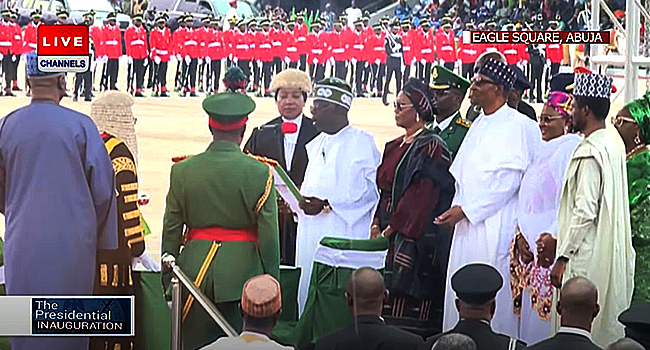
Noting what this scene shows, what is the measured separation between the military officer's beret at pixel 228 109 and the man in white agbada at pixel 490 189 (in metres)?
0.75

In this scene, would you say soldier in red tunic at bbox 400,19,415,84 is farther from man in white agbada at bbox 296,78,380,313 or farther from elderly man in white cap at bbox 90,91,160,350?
elderly man in white cap at bbox 90,91,160,350

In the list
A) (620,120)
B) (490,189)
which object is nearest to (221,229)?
(490,189)

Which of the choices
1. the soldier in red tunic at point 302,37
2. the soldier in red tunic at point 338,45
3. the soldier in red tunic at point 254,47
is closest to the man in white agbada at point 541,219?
the soldier in red tunic at point 338,45

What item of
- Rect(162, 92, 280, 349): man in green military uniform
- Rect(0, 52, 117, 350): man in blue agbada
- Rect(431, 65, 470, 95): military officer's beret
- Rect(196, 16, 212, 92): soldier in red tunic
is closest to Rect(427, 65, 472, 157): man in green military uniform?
Rect(431, 65, 470, 95): military officer's beret

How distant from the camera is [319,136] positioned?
12.3ft

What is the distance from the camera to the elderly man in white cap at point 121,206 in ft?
11.7

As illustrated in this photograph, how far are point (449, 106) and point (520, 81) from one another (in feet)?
0.83

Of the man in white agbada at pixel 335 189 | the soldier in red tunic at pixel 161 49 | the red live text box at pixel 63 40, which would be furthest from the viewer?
the man in white agbada at pixel 335 189

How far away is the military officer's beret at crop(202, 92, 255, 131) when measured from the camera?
11.8 feet

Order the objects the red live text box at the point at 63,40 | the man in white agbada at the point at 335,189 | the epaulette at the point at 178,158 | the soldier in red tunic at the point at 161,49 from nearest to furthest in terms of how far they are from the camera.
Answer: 1. the red live text box at the point at 63,40
2. the soldier in red tunic at the point at 161,49
3. the epaulette at the point at 178,158
4. the man in white agbada at the point at 335,189

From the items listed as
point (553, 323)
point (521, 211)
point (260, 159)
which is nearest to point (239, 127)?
point (260, 159)

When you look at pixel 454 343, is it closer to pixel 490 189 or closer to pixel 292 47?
pixel 490 189

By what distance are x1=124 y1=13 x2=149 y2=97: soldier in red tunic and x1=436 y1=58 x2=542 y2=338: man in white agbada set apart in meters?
1.11

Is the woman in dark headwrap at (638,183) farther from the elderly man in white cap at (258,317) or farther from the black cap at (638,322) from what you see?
the elderly man in white cap at (258,317)
